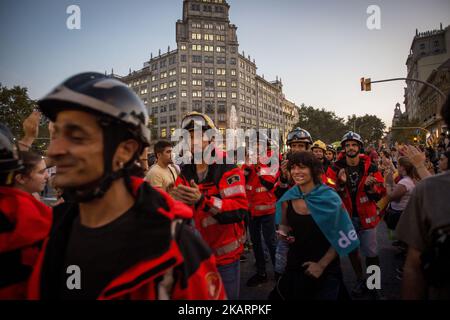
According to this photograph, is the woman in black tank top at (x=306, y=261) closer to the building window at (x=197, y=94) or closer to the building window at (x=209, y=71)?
the building window at (x=197, y=94)

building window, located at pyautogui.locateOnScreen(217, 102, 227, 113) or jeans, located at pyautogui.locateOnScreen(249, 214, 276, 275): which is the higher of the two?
building window, located at pyautogui.locateOnScreen(217, 102, 227, 113)

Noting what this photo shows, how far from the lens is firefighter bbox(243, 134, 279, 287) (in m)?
5.38

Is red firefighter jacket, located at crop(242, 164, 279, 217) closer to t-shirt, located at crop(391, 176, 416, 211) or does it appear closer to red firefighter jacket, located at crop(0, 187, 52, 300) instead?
t-shirt, located at crop(391, 176, 416, 211)

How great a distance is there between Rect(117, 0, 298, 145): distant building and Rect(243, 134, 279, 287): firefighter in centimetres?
7883

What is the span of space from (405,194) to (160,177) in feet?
15.9

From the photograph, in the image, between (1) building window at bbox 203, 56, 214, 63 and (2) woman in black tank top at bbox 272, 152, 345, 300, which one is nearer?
(2) woman in black tank top at bbox 272, 152, 345, 300

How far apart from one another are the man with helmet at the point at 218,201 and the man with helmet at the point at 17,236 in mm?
1389

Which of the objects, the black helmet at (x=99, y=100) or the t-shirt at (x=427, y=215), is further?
the t-shirt at (x=427, y=215)

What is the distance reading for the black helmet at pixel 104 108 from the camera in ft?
4.44

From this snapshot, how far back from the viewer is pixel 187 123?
10.7 feet

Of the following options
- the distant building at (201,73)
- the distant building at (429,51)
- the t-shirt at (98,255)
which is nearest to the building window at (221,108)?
the distant building at (201,73)

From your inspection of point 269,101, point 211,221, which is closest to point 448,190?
point 211,221

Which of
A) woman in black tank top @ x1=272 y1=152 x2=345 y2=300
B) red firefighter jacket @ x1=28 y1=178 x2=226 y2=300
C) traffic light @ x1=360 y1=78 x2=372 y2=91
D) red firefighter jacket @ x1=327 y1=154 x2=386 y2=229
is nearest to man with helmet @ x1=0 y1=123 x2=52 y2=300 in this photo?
red firefighter jacket @ x1=28 y1=178 x2=226 y2=300
